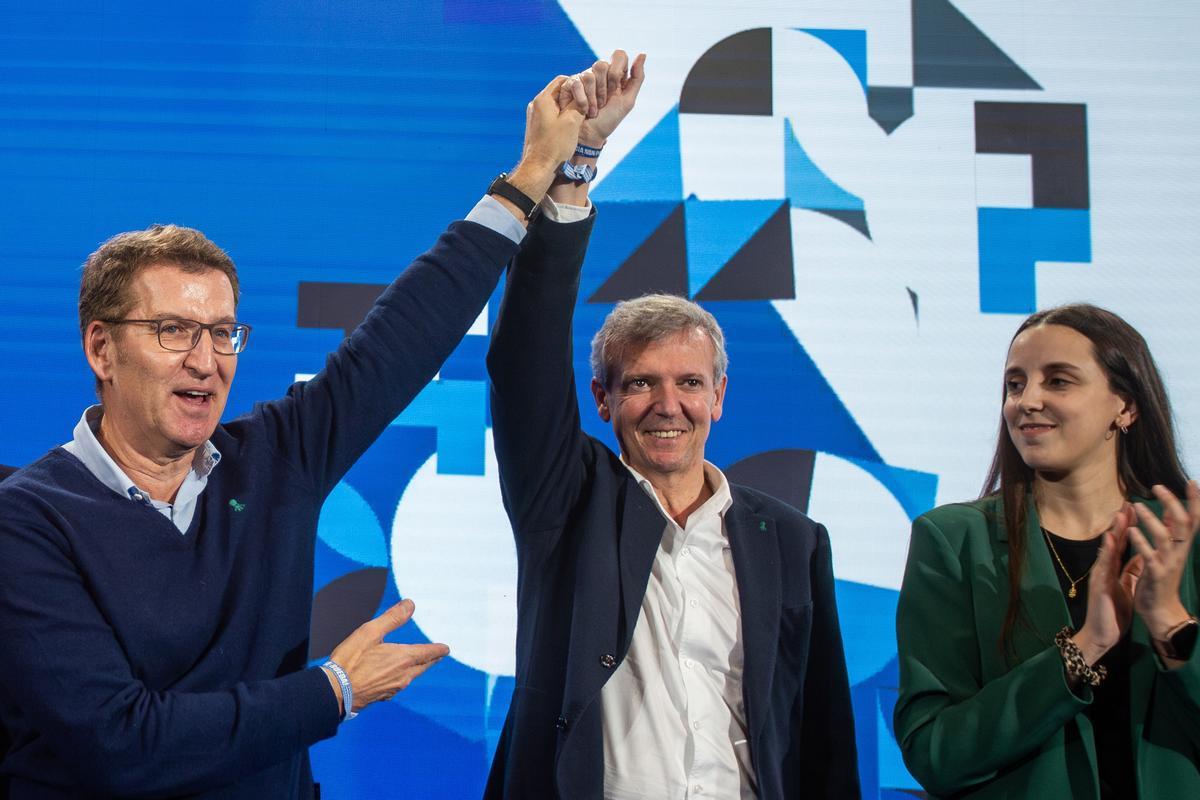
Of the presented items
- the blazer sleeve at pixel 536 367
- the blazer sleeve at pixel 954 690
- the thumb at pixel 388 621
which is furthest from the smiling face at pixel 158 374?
the blazer sleeve at pixel 954 690

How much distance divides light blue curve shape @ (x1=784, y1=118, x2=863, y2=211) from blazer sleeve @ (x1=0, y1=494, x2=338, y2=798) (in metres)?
2.10

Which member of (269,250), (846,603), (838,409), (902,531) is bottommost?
(846,603)

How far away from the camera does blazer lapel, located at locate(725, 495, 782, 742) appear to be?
1.89m

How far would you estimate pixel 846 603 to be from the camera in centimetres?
306

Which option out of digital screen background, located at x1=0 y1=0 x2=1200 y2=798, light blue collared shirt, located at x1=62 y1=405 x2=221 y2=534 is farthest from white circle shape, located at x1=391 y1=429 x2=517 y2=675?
light blue collared shirt, located at x1=62 y1=405 x2=221 y2=534

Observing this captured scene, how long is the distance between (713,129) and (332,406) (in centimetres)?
171

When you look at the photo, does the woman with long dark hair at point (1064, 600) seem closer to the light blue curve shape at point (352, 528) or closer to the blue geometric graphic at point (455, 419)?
the blue geometric graphic at point (455, 419)

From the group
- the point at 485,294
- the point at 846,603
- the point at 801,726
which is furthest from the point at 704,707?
the point at 846,603

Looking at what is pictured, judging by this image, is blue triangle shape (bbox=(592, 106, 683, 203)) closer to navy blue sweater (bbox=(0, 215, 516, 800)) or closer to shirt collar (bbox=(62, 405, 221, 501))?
navy blue sweater (bbox=(0, 215, 516, 800))

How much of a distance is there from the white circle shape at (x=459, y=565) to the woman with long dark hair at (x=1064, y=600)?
1.23m

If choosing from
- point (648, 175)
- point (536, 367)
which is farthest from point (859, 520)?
point (536, 367)

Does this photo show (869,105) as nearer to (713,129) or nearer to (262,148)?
(713,129)

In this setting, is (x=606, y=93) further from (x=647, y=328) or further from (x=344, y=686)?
(x=344, y=686)

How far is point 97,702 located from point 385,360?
2.06 feet
